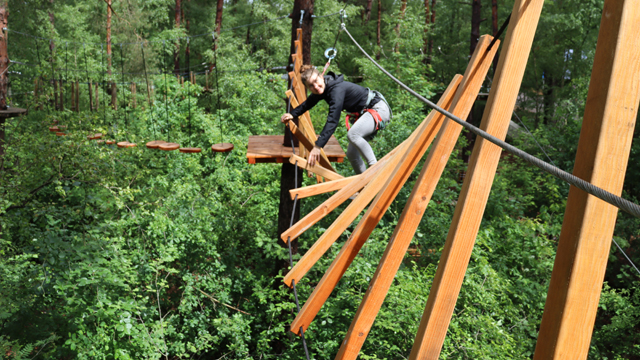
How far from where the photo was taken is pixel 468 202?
1.11 m

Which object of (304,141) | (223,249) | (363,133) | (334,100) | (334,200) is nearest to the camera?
(334,200)

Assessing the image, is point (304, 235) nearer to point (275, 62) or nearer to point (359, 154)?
point (359, 154)

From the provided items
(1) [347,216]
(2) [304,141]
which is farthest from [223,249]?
(1) [347,216]

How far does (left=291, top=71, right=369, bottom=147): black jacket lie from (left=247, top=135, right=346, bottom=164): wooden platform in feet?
2.71

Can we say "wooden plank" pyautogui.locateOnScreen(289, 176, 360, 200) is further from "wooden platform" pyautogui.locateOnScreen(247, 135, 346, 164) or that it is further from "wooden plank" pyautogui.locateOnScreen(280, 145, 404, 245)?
"wooden platform" pyautogui.locateOnScreen(247, 135, 346, 164)

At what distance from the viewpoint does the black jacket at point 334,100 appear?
3588 mm

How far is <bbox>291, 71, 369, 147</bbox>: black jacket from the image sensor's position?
3.59 m

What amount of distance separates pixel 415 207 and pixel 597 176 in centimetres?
54

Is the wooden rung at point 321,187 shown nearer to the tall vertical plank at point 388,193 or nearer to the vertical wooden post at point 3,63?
the tall vertical plank at point 388,193

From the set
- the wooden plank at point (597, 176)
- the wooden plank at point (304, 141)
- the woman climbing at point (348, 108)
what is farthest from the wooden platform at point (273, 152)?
the wooden plank at point (597, 176)

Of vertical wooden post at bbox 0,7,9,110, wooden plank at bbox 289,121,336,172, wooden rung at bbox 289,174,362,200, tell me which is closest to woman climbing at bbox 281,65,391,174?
wooden plank at bbox 289,121,336,172

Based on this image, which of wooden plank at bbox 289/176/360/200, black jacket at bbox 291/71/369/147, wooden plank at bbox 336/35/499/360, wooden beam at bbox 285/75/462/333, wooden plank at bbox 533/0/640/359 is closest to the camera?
wooden plank at bbox 533/0/640/359

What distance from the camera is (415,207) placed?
51.1 inches

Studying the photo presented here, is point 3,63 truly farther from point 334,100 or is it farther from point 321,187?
point 321,187
